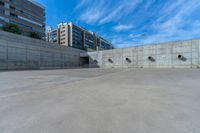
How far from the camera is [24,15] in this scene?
3856cm

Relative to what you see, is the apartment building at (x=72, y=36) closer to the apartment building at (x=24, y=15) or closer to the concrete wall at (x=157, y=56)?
the apartment building at (x=24, y=15)

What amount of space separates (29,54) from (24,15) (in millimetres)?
31441

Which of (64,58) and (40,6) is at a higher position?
(40,6)

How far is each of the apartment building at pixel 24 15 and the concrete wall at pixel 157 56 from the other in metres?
34.8

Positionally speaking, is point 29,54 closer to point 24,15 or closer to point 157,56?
point 157,56

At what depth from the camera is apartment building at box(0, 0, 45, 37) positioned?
3378 centimetres

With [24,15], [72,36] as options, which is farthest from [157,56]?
[72,36]

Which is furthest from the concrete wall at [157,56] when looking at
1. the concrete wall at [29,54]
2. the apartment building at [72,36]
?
the apartment building at [72,36]

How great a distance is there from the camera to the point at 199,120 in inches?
68.4

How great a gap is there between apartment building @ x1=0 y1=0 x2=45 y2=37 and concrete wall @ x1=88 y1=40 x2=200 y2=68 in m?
34.8

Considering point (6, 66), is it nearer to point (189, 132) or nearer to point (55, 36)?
point (189, 132)

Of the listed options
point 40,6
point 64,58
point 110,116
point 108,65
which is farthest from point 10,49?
point 40,6

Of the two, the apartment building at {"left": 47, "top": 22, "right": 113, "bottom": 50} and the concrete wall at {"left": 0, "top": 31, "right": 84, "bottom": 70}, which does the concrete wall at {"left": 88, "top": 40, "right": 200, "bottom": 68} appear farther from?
the apartment building at {"left": 47, "top": 22, "right": 113, "bottom": 50}

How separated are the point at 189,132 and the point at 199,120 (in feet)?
1.81
